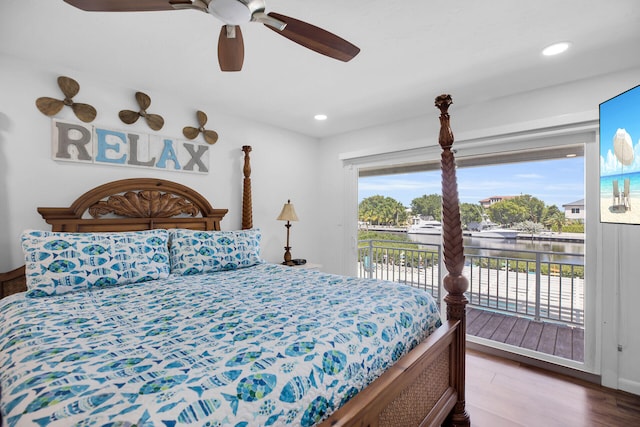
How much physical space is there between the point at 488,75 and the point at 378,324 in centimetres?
213

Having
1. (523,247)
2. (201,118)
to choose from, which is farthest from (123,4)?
(523,247)

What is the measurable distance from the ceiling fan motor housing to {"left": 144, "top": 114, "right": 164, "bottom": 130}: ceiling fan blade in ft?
5.66

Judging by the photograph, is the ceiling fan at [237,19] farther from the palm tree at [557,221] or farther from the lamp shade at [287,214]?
the palm tree at [557,221]

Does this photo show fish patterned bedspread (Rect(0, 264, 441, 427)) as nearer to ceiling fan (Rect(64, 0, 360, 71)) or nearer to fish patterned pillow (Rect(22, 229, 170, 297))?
fish patterned pillow (Rect(22, 229, 170, 297))

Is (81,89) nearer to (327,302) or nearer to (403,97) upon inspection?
(327,302)

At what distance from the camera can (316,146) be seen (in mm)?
4355

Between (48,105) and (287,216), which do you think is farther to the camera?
(287,216)

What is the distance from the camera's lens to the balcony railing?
11.0 feet

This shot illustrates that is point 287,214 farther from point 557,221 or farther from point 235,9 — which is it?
point 557,221

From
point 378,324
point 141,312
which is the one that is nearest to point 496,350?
point 378,324

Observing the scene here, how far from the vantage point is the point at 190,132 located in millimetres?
2988

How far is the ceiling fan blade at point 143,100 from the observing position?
2635 millimetres

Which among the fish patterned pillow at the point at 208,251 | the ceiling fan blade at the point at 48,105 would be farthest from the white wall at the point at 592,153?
the ceiling fan blade at the point at 48,105

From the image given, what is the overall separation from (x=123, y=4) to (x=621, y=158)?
103 inches
